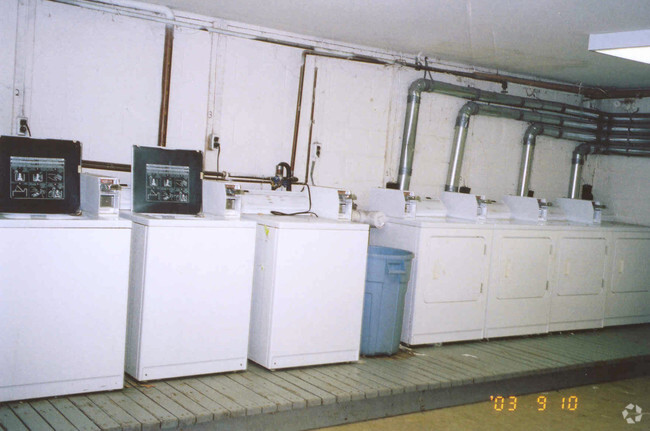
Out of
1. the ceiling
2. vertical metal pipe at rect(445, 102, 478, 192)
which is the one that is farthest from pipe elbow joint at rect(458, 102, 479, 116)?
the ceiling

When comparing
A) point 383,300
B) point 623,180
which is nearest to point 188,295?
point 383,300

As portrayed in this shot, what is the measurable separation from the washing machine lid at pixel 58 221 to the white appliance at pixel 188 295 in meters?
0.23

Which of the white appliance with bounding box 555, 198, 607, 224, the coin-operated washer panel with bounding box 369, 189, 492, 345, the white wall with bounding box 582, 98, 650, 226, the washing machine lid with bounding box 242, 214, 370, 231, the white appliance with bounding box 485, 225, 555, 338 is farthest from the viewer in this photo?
the white wall with bounding box 582, 98, 650, 226

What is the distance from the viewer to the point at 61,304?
3443 mm

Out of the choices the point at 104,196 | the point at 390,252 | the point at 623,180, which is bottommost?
the point at 390,252

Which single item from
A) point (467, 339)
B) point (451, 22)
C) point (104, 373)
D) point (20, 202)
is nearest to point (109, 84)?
point (20, 202)

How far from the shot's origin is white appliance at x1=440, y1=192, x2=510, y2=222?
5766 mm

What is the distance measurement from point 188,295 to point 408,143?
3.04m

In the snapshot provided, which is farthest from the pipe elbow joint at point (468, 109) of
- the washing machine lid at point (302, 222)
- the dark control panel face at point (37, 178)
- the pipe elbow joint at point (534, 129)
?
the dark control panel face at point (37, 178)

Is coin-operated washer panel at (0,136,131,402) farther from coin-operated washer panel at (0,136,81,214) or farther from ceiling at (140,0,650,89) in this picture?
ceiling at (140,0,650,89)

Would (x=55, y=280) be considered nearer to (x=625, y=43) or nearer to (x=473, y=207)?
(x=473, y=207)

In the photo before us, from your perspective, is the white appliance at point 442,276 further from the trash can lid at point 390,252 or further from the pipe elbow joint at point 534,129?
the pipe elbow joint at point 534,129

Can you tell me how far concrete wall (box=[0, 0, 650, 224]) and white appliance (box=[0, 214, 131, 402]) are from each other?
1.38 m

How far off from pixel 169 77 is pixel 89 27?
26.0 inches
